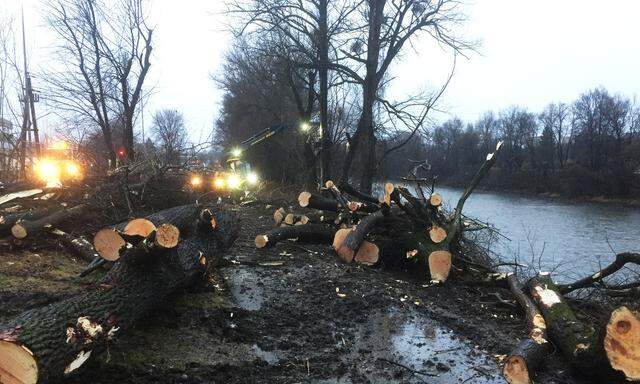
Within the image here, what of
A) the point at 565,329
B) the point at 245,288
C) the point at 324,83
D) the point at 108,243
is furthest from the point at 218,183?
the point at 565,329

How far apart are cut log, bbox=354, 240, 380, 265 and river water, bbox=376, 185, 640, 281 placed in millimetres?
3407

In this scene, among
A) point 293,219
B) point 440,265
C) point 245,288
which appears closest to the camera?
point 245,288

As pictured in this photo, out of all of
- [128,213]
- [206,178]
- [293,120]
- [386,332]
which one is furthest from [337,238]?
[293,120]

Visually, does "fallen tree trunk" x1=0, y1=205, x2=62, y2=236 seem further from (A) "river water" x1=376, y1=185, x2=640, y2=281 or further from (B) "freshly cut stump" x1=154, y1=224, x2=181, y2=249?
(A) "river water" x1=376, y1=185, x2=640, y2=281

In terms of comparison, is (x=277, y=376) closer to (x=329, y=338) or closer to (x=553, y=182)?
(x=329, y=338)

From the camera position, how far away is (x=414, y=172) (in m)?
8.05

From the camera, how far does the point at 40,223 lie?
593cm

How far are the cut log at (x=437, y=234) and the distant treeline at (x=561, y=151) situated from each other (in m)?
29.6

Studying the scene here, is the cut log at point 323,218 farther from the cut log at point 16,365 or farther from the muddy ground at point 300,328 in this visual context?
the cut log at point 16,365

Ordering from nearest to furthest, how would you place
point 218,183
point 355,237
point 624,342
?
1. point 624,342
2. point 355,237
3. point 218,183

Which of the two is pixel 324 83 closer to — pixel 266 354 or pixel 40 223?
pixel 40 223

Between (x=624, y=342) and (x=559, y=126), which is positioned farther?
(x=559, y=126)

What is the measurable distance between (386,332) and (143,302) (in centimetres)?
202

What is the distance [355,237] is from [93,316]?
3.70m
